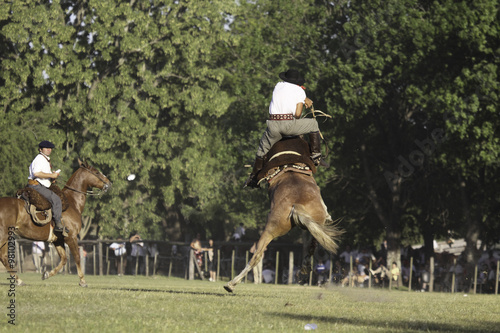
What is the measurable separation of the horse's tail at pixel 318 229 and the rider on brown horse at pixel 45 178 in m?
6.33

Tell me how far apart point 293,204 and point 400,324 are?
3429 mm

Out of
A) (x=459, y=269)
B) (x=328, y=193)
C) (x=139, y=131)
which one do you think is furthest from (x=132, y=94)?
(x=459, y=269)

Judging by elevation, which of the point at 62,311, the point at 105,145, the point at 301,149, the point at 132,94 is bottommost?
the point at 62,311

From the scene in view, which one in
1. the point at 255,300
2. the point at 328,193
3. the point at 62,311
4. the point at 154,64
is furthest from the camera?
the point at 154,64

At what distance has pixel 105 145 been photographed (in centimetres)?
4366

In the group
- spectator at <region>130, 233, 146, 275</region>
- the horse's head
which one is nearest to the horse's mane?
the horse's head

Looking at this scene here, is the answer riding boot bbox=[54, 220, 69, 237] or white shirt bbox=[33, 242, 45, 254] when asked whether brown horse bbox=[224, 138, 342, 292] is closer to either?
riding boot bbox=[54, 220, 69, 237]

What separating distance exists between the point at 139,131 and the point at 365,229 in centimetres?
1226

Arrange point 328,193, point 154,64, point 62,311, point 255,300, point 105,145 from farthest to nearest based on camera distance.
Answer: point 154,64
point 105,145
point 328,193
point 255,300
point 62,311

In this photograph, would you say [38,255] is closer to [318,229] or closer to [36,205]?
[36,205]

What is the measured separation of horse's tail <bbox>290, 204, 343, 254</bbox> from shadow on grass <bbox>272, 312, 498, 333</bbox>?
76.9 inches

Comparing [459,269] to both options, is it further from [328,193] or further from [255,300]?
[255,300]

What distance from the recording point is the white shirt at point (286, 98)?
1475 cm

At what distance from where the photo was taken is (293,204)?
13906 millimetres
